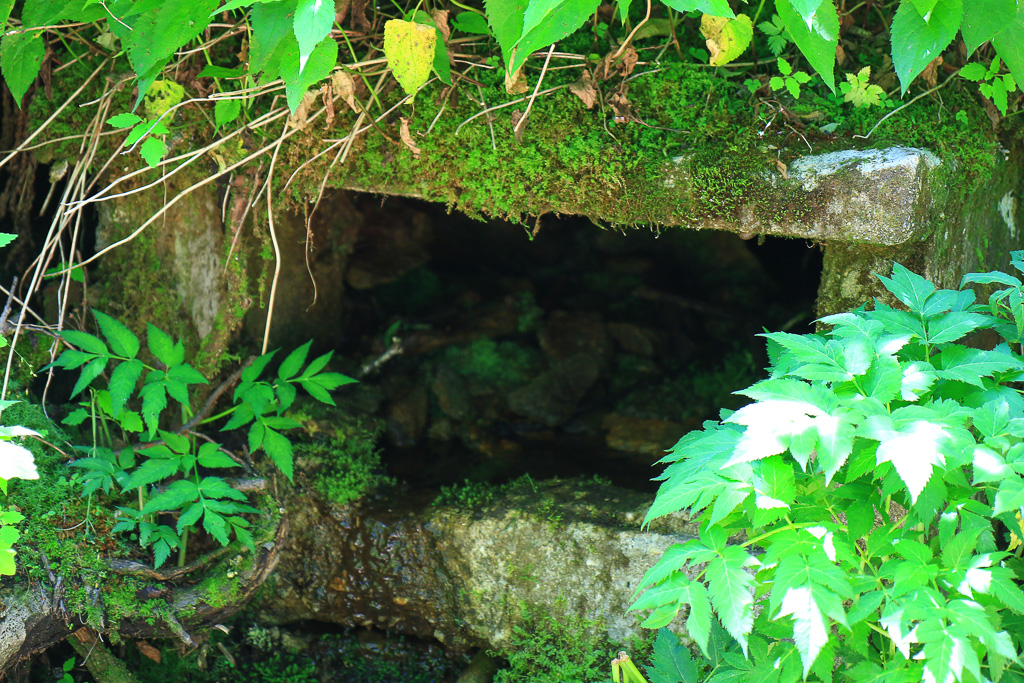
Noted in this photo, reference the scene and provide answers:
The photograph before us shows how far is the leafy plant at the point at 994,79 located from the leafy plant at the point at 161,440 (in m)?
2.14

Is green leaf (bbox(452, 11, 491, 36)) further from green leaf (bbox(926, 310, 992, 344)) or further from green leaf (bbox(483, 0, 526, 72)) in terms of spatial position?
green leaf (bbox(926, 310, 992, 344))

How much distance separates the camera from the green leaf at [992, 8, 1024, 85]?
1.85 metres

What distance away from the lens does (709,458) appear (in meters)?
1.62

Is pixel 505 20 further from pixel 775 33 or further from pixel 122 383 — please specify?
pixel 122 383

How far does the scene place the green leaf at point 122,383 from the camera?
240cm

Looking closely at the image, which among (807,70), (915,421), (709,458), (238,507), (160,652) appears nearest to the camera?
(915,421)

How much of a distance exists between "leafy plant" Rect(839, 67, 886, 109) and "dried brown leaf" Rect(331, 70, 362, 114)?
4.73ft

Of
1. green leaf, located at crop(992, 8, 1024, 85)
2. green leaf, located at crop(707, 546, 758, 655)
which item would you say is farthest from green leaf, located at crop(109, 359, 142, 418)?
green leaf, located at crop(992, 8, 1024, 85)

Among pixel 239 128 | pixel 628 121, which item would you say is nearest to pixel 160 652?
pixel 239 128

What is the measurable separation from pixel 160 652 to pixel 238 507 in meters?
0.71

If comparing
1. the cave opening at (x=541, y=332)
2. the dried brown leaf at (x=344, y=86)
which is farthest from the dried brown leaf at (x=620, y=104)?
the cave opening at (x=541, y=332)

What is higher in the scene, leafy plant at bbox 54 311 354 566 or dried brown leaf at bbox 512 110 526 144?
dried brown leaf at bbox 512 110 526 144

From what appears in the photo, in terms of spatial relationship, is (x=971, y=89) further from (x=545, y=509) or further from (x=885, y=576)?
(x=545, y=509)

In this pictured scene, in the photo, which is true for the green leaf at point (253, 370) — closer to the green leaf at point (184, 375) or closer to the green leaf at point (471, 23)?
the green leaf at point (184, 375)
